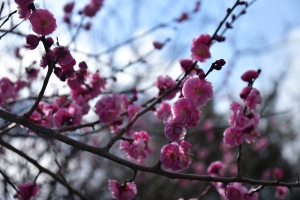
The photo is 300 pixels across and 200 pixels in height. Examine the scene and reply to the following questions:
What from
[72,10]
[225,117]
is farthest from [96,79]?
[225,117]

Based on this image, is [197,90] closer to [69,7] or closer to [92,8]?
[92,8]

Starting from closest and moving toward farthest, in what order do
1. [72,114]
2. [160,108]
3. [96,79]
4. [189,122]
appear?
[189,122], [72,114], [96,79], [160,108]

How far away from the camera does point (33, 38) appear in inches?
68.2

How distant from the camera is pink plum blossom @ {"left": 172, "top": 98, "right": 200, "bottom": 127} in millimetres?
1703

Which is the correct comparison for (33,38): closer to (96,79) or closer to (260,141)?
(96,79)

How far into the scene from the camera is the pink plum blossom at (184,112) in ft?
5.59

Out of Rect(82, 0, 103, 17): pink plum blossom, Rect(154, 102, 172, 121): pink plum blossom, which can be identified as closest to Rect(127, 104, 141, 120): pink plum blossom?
Rect(154, 102, 172, 121): pink plum blossom

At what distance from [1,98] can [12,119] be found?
1252mm

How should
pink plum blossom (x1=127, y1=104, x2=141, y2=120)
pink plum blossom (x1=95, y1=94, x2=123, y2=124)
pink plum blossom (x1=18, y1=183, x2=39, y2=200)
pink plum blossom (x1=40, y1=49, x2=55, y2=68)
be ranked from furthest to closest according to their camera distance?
pink plum blossom (x1=127, y1=104, x2=141, y2=120) → pink plum blossom (x1=95, y1=94, x2=123, y2=124) → pink plum blossom (x1=18, y1=183, x2=39, y2=200) → pink plum blossom (x1=40, y1=49, x2=55, y2=68)

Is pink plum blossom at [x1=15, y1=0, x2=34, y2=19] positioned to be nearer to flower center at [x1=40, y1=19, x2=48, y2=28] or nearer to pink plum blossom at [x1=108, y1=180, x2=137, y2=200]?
flower center at [x1=40, y1=19, x2=48, y2=28]

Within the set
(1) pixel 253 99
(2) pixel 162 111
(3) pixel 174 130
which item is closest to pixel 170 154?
(3) pixel 174 130

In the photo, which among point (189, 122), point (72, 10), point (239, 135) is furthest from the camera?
point (72, 10)

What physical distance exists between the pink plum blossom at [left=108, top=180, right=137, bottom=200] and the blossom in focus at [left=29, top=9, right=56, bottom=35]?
94 centimetres

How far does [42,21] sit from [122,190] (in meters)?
1.04
